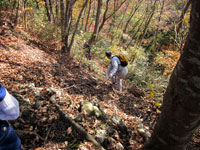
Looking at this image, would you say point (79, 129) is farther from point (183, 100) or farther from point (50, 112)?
point (183, 100)

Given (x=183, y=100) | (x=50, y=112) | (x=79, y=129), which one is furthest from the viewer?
(x=50, y=112)

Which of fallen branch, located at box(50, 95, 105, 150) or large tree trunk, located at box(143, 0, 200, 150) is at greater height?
large tree trunk, located at box(143, 0, 200, 150)

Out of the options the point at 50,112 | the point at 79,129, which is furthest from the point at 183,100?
the point at 50,112

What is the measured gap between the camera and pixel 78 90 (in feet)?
14.4

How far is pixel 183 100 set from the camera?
135 centimetres

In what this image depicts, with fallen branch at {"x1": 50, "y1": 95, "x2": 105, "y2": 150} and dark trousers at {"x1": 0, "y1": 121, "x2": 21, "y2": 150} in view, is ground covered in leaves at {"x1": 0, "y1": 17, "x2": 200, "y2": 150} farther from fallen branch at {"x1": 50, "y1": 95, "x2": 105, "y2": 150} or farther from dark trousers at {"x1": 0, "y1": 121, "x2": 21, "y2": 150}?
dark trousers at {"x1": 0, "y1": 121, "x2": 21, "y2": 150}

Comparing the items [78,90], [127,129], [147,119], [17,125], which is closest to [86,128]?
[127,129]

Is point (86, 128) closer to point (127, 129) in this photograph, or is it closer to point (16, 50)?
point (127, 129)

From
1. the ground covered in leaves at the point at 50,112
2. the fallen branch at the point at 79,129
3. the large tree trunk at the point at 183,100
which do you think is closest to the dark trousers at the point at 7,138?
the ground covered in leaves at the point at 50,112

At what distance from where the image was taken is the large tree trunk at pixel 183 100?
1202 mm

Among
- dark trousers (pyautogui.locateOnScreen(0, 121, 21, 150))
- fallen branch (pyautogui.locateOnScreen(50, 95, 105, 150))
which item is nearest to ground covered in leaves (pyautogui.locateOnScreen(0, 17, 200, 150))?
fallen branch (pyautogui.locateOnScreen(50, 95, 105, 150))

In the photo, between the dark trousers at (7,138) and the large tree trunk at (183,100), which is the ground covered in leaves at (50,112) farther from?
the large tree trunk at (183,100)

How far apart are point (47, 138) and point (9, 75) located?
2464 millimetres

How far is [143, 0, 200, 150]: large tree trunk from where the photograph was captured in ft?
3.94
